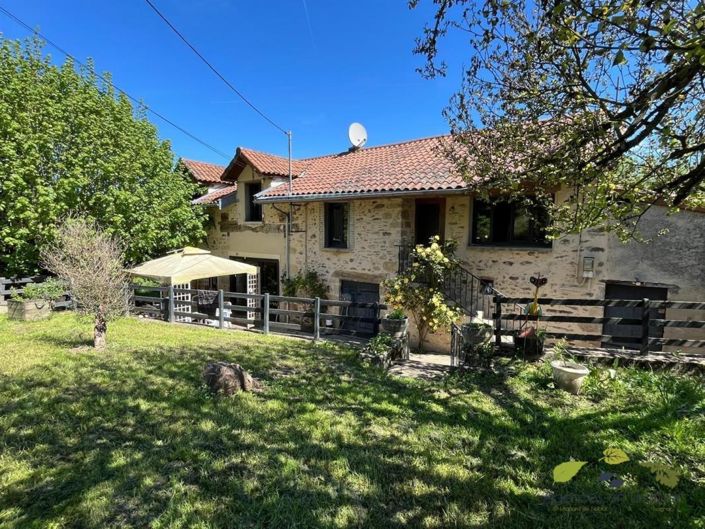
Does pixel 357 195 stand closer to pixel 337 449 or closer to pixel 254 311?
pixel 254 311

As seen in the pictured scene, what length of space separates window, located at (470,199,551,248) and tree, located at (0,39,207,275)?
1112 cm

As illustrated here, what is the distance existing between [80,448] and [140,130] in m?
13.6

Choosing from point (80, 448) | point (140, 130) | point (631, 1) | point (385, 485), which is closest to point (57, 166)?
point (140, 130)

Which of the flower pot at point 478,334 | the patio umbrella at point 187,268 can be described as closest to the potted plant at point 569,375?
the flower pot at point 478,334

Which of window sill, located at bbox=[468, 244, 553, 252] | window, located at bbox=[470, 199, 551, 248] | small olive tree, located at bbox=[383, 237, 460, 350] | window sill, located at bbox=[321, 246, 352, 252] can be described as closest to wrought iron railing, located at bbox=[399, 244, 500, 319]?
small olive tree, located at bbox=[383, 237, 460, 350]

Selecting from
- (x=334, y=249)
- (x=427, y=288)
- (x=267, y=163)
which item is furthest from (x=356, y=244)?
(x=267, y=163)

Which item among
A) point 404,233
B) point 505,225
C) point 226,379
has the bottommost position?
point 226,379

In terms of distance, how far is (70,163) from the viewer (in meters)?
11.6

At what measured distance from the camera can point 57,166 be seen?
11328 mm

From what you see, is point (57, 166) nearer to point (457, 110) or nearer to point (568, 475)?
point (457, 110)

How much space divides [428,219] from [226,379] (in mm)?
8276

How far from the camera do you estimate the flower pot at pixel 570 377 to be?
5246mm

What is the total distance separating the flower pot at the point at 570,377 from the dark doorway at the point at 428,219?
6.30m

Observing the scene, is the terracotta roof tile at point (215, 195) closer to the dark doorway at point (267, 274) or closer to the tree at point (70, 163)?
the tree at point (70, 163)
